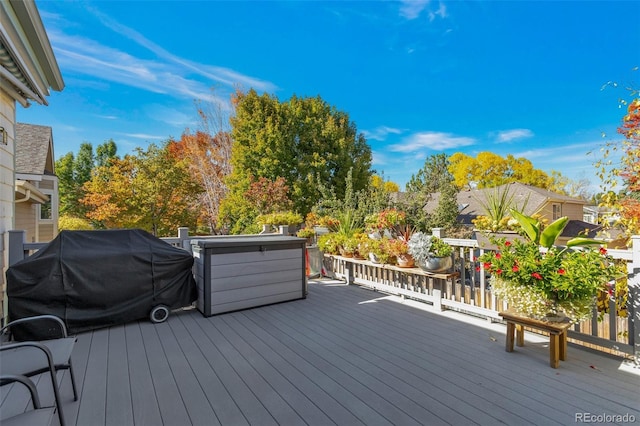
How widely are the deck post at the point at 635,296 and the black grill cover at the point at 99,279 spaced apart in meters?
4.37

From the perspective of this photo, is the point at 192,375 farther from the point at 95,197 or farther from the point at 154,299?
the point at 95,197

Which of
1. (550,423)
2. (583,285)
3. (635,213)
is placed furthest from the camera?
(635,213)

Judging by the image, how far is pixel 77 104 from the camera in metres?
12.5

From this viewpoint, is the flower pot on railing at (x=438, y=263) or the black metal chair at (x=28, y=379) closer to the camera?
the black metal chair at (x=28, y=379)

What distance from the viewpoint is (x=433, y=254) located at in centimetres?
361

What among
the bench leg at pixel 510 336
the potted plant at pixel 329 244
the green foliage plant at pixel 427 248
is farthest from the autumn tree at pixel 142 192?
the bench leg at pixel 510 336

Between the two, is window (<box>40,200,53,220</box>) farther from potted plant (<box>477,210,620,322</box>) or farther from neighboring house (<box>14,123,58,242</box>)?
potted plant (<box>477,210,620,322</box>)

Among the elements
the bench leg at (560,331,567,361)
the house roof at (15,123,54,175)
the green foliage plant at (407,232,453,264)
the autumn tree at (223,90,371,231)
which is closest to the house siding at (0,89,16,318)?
the green foliage plant at (407,232,453,264)

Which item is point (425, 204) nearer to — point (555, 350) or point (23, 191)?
point (555, 350)

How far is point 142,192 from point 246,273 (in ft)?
30.1

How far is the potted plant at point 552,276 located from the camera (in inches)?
88.2

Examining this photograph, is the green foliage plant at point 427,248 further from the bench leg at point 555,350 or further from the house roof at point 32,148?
the house roof at point 32,148

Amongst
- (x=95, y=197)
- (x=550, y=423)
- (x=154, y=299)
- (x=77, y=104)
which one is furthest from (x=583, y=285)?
(x=77, y=104)

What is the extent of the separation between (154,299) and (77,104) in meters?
13.5
